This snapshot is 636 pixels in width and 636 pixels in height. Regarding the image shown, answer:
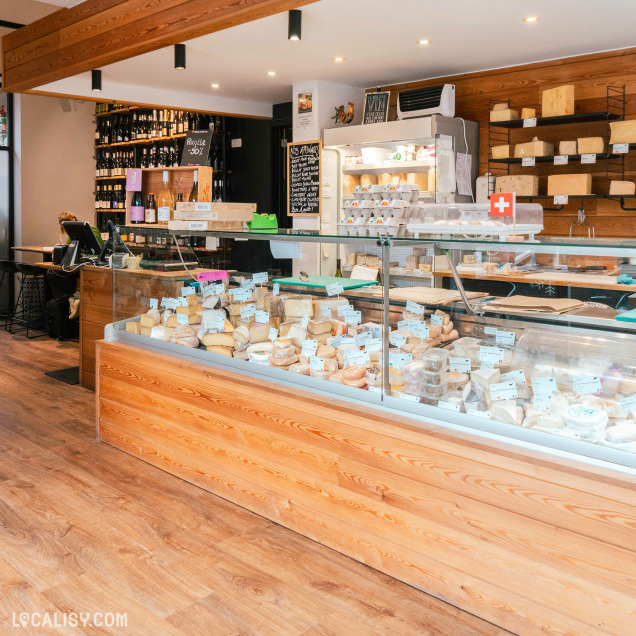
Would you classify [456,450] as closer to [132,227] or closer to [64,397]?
[132,227]

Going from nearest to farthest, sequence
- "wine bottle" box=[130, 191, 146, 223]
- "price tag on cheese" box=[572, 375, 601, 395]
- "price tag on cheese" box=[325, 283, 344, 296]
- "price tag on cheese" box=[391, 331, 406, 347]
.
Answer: "price tag on cheese" box=[572, 375, 601, 395], "price tag on cheese" box=[391, 331, 406, 347], "price tag on cheese" box=[325, 283, 344, 296], "wine bottle" box=[130, 191, 146, 223]

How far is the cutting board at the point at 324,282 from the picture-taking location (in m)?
3.03

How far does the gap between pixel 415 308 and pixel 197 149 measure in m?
3.25

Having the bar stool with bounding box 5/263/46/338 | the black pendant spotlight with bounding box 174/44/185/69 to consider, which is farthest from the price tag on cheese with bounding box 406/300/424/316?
the bar stool with bounding box 5/263/46/338

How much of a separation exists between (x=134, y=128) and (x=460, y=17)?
6.04 metres

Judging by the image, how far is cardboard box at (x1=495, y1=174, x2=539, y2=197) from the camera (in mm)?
5469

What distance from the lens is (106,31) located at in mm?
4762

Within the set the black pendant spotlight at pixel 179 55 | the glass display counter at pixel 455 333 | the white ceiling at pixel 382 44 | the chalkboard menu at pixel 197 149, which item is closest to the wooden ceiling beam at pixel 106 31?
the white ceiling at pixel 382 44

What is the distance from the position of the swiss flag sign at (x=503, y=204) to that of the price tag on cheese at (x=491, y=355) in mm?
511

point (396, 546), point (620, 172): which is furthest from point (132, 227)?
point (620, 172)

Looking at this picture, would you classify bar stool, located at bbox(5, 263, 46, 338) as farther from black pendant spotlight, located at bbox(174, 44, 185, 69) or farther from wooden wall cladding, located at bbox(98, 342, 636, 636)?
wooden wall cladding, located at bbox(98, 342, 636, 636)

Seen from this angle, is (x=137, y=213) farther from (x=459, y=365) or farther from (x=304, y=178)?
(x=459, y=365)

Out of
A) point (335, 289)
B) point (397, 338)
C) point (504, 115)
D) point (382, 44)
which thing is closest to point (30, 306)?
point (382, 44)

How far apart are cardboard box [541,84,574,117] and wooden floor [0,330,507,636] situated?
13.3 feet
